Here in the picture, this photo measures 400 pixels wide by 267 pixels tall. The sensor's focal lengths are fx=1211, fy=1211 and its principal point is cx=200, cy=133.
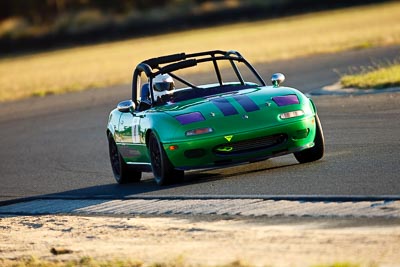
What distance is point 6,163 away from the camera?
18641 millimetres

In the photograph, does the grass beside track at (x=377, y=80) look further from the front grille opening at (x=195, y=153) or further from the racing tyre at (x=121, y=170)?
the front grille opening at (x=195, y=153)

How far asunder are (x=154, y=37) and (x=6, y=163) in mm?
51711

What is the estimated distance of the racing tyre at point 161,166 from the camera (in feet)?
40.4

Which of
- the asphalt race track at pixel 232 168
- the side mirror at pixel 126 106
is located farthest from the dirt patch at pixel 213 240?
the side mirror at pixel 126 106

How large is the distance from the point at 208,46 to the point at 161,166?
137 feet

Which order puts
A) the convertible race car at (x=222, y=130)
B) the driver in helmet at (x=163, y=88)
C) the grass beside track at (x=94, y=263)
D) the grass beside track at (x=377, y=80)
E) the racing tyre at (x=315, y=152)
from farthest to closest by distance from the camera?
the grass beside track at (x=377, y=80), the driver in helmet at (x=163, y=88), the racing tyre at (x=315, y=152), the convertible race car at (x=222, y=130), the grass beside track at (x=94, y=263)

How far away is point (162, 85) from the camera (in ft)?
44.3

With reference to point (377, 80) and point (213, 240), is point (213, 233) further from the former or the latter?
point (377, 80)

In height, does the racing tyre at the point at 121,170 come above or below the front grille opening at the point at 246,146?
below

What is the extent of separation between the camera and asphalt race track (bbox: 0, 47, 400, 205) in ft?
36.9

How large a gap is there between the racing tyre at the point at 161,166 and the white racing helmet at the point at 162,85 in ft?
2.96

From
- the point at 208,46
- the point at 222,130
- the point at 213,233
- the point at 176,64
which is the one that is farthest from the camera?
the point at 208,46

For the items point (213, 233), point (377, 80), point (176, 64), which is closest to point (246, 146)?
point (176, 64)

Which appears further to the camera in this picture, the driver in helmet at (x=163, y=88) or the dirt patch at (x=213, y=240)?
the driver in helmet at (x=163, y=88)
